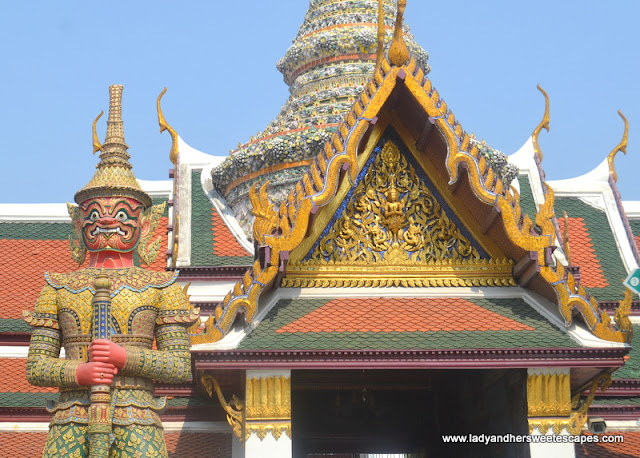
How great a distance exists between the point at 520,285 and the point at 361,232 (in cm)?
151

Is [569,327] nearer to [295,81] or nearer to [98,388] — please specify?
[98,388]

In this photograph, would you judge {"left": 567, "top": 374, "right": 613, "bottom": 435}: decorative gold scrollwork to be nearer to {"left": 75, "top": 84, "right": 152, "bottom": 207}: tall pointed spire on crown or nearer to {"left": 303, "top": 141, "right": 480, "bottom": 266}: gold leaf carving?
{"left": 303, "top": 141, "right": 480, "bottom": 266}: gold leaf carving

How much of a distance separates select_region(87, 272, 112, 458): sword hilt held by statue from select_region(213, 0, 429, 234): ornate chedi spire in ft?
19.1

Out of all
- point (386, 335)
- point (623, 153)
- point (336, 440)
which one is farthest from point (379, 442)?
point (623, 153)

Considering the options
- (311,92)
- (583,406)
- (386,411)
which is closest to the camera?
(583,406)

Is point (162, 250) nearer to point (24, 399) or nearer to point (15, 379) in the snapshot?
point (15, 379)

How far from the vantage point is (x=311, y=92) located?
49.9 feet

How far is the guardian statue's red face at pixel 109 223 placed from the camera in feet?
29.7

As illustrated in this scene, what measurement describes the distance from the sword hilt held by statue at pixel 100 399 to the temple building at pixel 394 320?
120cm

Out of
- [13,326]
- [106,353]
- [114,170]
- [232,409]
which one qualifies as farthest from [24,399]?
[106,353]

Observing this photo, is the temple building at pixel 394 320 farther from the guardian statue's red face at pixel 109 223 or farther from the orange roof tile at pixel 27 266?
the guardian statue's red face at pixel 109 223

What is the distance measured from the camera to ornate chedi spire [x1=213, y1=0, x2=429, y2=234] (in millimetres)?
13984

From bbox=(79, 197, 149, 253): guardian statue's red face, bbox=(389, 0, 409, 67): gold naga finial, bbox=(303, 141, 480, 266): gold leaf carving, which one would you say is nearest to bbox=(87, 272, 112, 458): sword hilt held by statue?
bbox=(79, 197, 149, 253): guardian statue's red face

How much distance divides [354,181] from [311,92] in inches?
202
